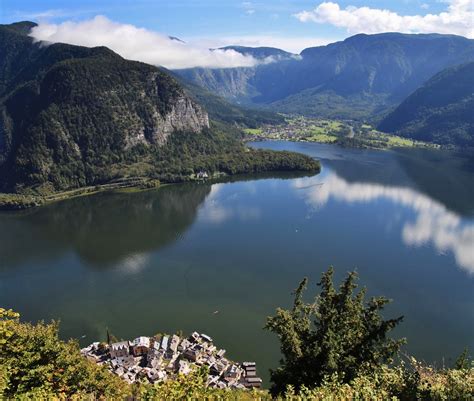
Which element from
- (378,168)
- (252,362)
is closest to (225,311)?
(252,362)

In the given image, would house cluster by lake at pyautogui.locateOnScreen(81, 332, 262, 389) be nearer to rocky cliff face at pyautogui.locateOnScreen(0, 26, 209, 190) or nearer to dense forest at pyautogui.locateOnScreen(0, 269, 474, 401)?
dense forest at pyautogui.locateOnScreen(0, 269, 474, 401)

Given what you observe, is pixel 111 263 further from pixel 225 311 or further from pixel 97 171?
pixel 97 171

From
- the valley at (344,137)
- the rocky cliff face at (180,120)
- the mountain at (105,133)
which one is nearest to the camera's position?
the mountain at (105,133)

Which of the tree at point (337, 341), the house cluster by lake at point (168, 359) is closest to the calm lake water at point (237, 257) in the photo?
the house cluster by lake at point (168, 359)

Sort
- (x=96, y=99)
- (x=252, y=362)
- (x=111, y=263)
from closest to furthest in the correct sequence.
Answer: (x=252, y=362) → (x=111, y=263) → (x=96, y=99)

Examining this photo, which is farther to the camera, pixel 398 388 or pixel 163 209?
pixel 163 209

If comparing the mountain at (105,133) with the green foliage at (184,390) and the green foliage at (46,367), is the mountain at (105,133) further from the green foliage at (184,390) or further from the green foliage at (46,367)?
the green foliage at (184,390)

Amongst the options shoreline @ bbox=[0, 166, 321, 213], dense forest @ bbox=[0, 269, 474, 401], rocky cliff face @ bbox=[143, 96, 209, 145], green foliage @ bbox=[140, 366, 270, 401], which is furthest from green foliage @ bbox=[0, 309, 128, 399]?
rocky cliff face @ bbox=[143, 96, 209, 145]

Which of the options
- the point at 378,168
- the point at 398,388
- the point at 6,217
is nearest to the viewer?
the point at 398,388
